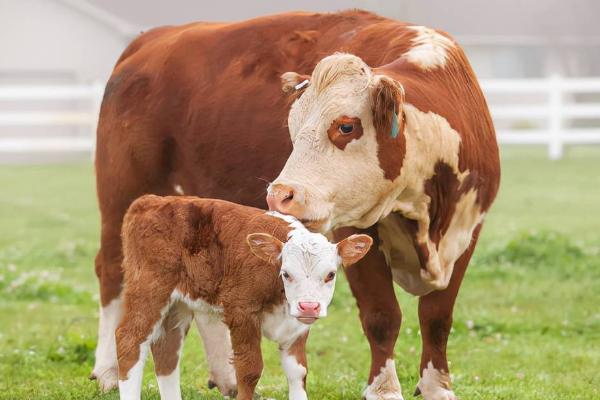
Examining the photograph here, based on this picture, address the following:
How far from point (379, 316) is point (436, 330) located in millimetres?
384

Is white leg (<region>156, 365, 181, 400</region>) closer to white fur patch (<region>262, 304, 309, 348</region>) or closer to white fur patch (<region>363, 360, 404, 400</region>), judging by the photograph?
white fur patch (<region>262, 304, 309, 348</region>)

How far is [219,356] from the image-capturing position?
694cm

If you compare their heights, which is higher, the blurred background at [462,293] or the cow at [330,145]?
the cow at [330,145]

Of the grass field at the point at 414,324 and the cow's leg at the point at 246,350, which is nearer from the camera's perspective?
the cow's leg at the point at 246,350

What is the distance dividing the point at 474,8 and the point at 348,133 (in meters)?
48.6

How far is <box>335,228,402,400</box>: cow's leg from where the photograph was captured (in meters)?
6.27

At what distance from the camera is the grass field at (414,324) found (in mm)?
7219

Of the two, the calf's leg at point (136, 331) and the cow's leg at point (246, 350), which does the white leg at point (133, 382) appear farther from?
the cow's leg at point (246, 350)

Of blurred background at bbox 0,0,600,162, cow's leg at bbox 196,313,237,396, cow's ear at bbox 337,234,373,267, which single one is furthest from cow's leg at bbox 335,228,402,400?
blurred background at bbox 0,0,600,162

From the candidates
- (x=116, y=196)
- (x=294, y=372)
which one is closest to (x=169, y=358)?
(x=294, y=372)

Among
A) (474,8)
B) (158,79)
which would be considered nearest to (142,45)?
(158,79)

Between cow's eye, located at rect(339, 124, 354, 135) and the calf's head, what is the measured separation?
0.79m

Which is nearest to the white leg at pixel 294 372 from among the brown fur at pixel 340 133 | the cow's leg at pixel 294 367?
the cow's leg at pixel 294 367

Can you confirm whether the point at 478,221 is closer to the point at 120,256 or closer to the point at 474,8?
the point at 120,256
